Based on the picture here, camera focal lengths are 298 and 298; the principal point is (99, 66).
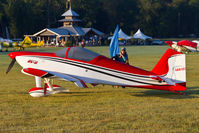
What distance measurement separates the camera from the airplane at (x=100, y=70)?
10.5 metres

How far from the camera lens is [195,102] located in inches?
413

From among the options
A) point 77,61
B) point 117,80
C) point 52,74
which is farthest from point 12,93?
point 117,80

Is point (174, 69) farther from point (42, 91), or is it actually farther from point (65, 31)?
point (65, 31)

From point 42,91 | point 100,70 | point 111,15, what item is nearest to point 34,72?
point 42,91

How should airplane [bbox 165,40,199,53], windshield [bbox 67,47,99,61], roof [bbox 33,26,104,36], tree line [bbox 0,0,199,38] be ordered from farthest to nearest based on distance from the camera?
tree line [bbox 0,0,199,38] → roof [bbox 33,26,104,36] → airplane [bbox 165,40,199,53] → windshield [bbox 67,47,99,61]

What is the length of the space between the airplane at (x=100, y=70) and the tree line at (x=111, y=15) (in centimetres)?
8635

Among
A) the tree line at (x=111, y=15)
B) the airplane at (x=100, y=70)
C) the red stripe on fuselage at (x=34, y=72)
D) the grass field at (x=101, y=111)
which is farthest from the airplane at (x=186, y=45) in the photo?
the tree line at (x=111, y=15)

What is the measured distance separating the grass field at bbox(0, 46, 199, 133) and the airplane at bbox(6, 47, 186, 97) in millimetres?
671

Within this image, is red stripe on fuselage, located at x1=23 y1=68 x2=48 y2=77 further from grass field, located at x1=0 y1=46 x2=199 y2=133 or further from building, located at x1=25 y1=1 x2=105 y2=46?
building, located at x1=25 y1=1 x2=105 y2=46

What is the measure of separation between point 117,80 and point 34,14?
8995cm

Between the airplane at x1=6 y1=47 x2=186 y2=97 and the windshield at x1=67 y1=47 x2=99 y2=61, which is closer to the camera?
the airplane at x1=6 y1=47 x2=186 y2=97

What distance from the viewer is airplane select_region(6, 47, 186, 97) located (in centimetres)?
1047

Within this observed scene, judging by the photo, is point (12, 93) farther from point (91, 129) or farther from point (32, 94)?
point (91, 129)

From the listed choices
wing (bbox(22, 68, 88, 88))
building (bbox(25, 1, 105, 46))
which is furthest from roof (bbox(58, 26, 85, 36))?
wing (bbox(22, 68, 88, 88))
